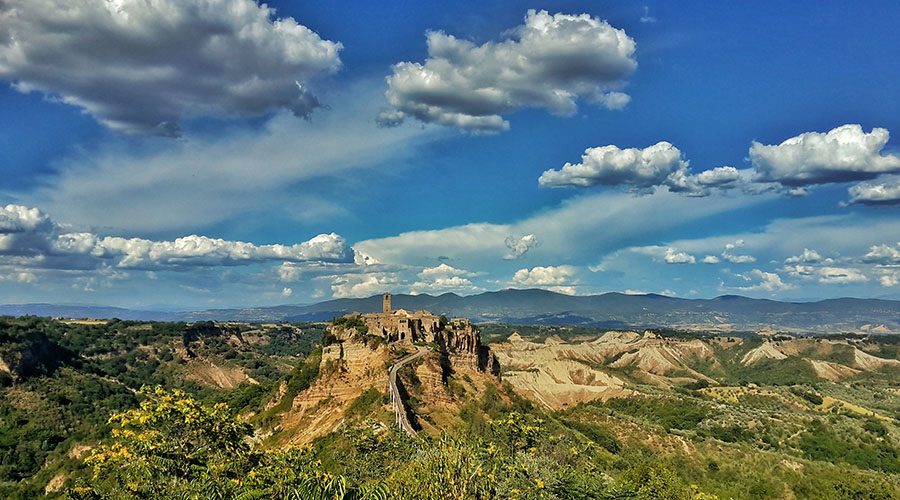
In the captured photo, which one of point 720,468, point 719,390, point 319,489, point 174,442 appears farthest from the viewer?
point 719,390

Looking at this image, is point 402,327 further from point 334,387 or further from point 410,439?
point 410,439

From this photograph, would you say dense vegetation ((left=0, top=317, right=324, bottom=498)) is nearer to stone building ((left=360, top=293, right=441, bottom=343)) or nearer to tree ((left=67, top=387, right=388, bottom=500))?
stone building ((left=360, top=293, right=441, bottom=343))

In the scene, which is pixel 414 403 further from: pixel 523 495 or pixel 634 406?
pixel 634 406

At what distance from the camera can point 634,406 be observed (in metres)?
144

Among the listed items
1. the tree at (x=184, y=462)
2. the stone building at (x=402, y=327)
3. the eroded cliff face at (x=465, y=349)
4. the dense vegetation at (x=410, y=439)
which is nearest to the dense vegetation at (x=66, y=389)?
the dense vegetation at (x=410, y=439)

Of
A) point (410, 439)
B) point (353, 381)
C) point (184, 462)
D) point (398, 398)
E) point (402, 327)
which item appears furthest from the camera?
point (402, 327)

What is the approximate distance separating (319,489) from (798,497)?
83.8 m

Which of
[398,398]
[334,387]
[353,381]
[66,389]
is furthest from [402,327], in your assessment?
[66,389]

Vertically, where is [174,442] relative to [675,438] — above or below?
above

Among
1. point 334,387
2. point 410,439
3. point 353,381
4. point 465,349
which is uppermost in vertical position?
point 465,349

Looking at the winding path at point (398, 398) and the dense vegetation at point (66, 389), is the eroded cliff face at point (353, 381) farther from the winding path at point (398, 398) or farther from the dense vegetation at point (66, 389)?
the dense vegetation at point (66, 389)

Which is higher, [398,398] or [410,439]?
[410,439]

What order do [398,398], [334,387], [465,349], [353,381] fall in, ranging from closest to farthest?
[398,398] < [353,381] < [334,387] < [465,349]

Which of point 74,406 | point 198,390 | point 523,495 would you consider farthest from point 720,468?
point 198,390
